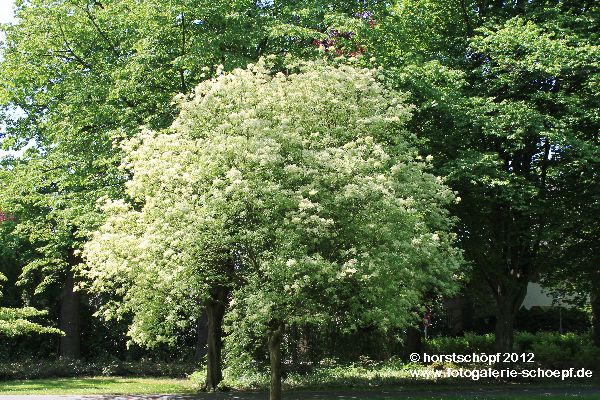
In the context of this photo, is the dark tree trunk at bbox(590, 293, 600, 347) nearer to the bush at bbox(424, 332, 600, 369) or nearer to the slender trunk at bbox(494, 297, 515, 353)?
the bush at bbox(424, 332, 600, 369)

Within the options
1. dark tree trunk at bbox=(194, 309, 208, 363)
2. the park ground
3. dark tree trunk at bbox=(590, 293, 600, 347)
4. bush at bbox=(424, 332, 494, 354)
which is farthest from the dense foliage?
dark tree trunk at bbox=(590, 293, 600, 347)

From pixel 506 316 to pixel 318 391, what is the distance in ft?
24.1

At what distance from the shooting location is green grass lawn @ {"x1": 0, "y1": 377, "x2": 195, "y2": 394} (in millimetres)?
19375

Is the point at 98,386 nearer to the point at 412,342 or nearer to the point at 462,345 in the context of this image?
the point at 412,342

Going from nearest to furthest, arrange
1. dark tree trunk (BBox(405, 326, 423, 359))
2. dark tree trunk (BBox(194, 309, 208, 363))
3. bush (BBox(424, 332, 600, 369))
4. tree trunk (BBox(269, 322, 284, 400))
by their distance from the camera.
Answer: tree trunk (BBox(269, 322, 284, 400)) < bush (BBox(424, 332, 600, 369)) < dark tree trunk (BBox(405, 326, 423, 359)) < dark tree trunk (BBox(194, 309, 208, 363))

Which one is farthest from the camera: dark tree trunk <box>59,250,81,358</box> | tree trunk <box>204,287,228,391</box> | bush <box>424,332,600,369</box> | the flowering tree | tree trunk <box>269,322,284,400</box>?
dark tree trunk <box>59,250,81,358</box>

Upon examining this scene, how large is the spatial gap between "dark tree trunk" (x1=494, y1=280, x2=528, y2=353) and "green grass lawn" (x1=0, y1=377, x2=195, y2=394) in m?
10.6

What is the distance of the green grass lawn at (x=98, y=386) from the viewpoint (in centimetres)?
1938

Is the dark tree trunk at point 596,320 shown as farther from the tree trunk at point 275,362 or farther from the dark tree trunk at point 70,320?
the dark tree trunk at point 70,320

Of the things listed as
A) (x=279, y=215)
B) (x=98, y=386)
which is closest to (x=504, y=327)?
(x=279, y=215)

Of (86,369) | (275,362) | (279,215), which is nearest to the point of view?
(279,215)

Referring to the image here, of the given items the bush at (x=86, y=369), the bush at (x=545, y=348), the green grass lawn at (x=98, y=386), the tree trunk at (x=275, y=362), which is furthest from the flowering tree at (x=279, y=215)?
the bush at (x=545, y=348)

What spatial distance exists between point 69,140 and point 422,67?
12140mm

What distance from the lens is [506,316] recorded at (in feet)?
72.6
